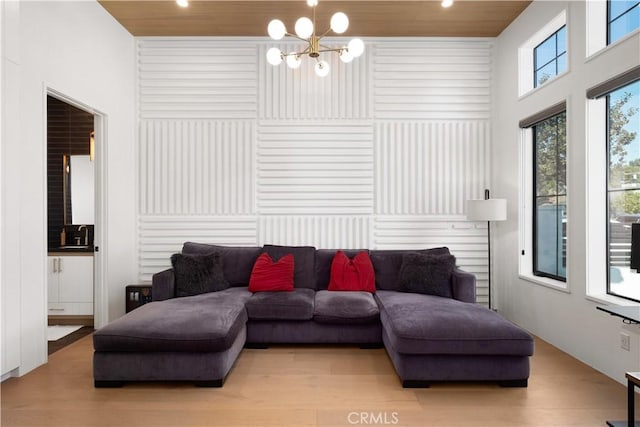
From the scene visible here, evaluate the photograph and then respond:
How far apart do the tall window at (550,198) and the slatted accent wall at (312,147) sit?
0.73 metres

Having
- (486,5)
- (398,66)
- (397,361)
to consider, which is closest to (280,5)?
(398,66)

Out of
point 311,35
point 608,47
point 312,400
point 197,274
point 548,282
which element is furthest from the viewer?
point 197,274

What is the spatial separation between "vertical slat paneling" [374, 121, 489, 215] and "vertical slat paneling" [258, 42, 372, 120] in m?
0.49

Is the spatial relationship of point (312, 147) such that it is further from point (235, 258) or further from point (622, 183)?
point (622, 183)

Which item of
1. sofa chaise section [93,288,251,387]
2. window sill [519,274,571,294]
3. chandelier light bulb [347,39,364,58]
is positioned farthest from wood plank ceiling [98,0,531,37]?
sofa chaise section [93,288,251,387]

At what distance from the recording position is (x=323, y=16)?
177 inches

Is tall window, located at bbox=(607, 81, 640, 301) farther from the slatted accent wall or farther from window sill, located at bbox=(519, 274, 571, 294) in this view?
the slatted accent wall

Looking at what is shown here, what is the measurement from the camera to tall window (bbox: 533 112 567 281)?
12.8 feet

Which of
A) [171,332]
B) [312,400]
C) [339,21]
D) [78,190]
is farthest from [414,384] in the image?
[78,190]

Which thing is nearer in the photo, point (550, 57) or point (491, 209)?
point (550, 57)

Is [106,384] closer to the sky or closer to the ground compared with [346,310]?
closer to the ground

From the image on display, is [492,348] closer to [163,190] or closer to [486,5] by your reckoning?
[486,5]

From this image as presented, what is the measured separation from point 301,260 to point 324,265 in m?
0.28

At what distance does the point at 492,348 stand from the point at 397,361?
0.70 m
